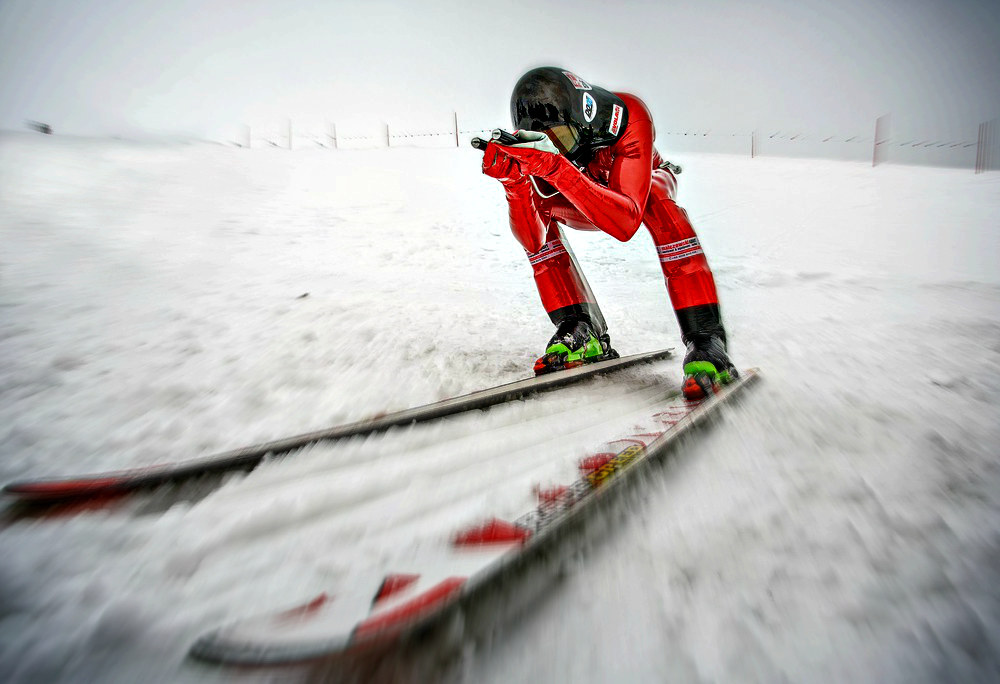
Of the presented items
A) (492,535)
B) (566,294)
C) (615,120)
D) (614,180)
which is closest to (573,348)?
(566,294)

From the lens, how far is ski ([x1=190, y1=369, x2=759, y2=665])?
2.15 feet

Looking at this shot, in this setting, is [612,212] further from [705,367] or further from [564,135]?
[705,367]

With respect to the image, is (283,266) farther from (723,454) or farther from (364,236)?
(723,454)

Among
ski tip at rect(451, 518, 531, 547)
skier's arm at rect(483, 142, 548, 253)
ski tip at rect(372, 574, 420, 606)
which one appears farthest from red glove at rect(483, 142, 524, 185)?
ski tip at rect(372, 574, 420, 606)

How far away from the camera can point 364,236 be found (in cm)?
588

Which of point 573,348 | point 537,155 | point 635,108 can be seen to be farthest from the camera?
point 573,348

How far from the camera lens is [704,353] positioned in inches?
88.7

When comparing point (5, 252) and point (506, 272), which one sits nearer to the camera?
point (5, 252)

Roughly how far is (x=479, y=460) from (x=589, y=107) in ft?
6.01

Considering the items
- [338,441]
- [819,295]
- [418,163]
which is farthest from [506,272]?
[418,163]

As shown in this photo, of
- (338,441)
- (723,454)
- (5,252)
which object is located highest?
(5,252)

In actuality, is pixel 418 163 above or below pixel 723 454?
above

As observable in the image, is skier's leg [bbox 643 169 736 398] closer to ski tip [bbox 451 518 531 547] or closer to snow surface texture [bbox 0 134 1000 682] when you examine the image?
snow surface texture [bbox 0 134 1000 682]

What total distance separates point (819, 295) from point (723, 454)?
3.93 m
